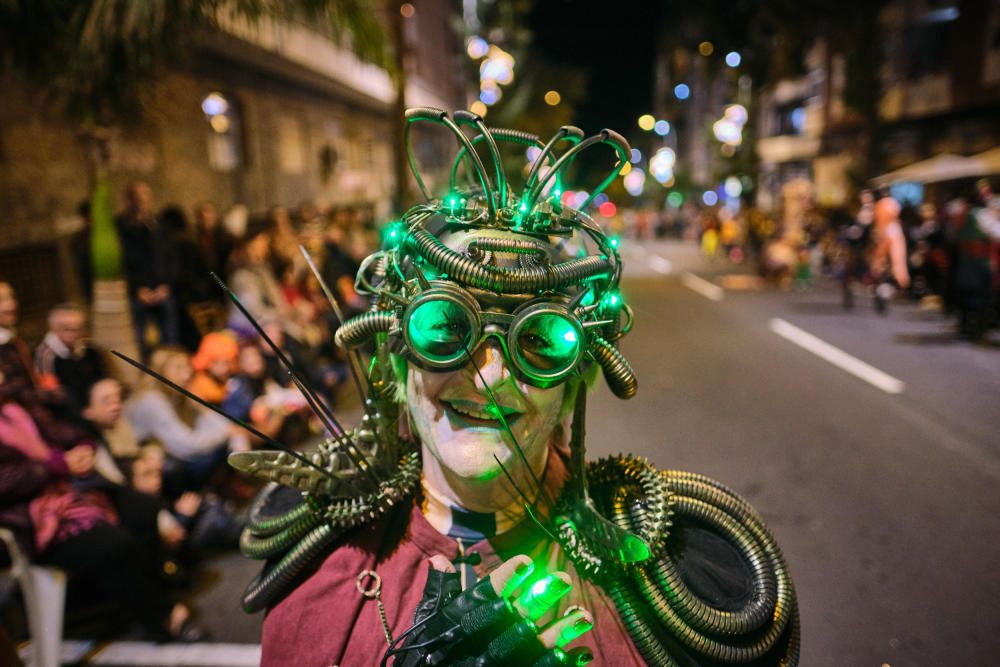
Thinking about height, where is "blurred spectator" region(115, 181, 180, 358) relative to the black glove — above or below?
above

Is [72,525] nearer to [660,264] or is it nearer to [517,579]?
[517,579]

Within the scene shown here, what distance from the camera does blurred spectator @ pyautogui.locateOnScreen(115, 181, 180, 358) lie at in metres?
6.04

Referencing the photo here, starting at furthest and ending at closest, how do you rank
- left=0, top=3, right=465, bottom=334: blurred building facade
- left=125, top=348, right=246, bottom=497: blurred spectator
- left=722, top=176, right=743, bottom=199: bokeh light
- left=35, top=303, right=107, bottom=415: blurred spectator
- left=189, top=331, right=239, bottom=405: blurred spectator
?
left=722, top=176, right=743, bottom=199: bokeh light → left=0, top=3, right=465, bottom=334: blurred building facade → left=189, top=331, right=239, bottom=405: blurred spectator → left=125, top=348, right=246, bottom=497: blurred spectator → left=35, top=303, right=107, bottom=415: blurred spectator

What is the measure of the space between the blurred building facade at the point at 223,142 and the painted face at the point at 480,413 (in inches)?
196

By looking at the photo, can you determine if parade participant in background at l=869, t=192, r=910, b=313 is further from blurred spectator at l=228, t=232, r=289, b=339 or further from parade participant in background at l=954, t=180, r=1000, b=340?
blurred spectator at l=228, t=232, r=289, b=339

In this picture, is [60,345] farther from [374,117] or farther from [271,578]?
[374,117]

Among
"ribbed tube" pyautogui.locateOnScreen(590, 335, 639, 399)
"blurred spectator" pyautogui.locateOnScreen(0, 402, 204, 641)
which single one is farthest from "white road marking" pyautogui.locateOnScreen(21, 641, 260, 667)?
"ribbed tube" pyautogui.locateOnScreen(590, 335, 639, 399)

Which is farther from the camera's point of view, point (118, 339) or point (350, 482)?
point (118, 339)

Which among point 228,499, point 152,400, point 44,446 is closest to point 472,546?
point 44,446

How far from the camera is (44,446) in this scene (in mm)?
2955

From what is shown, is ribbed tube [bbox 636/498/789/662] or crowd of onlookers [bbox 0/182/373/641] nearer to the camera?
ribbed tube [bbox 636/498/789/662]

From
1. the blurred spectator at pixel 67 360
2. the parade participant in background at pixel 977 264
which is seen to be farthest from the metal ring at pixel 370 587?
the parade participant in background at pixel 977 264

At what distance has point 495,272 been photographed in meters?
1.19

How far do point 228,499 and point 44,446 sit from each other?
1.62 metres
